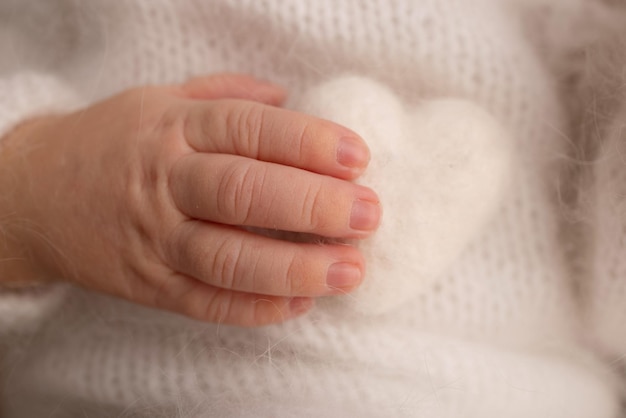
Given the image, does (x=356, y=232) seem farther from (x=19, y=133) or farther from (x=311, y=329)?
(x=19, y=133)

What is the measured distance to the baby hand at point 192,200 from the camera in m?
0.51

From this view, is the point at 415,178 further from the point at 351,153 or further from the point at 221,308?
the point at 221,308

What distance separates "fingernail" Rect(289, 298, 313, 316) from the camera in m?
0.55

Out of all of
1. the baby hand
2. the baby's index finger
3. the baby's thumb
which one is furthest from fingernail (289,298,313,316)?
the baby's thumb

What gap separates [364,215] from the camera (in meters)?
0.51

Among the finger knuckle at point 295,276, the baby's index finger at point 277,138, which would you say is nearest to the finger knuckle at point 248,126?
the baby's index finger at point 277,138

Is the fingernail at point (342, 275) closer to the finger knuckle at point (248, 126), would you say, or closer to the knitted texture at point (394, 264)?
the knitted texture at point (394, 264)

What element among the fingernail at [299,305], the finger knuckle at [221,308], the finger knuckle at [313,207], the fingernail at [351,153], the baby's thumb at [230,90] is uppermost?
the baby's thumb at [230,90]

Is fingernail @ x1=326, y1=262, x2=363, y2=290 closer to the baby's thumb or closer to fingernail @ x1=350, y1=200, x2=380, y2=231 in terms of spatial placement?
fingernail @ x1=350, y1=200, x2=380, y2=231

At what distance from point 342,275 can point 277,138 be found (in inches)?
5.5

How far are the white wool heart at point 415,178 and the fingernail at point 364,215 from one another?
0.07 feet

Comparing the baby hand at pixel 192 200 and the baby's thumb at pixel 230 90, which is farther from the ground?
the baby's thumb at pixel 230 90

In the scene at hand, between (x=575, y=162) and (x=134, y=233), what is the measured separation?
0.48 metres

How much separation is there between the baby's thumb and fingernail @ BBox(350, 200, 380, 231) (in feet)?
0.67
